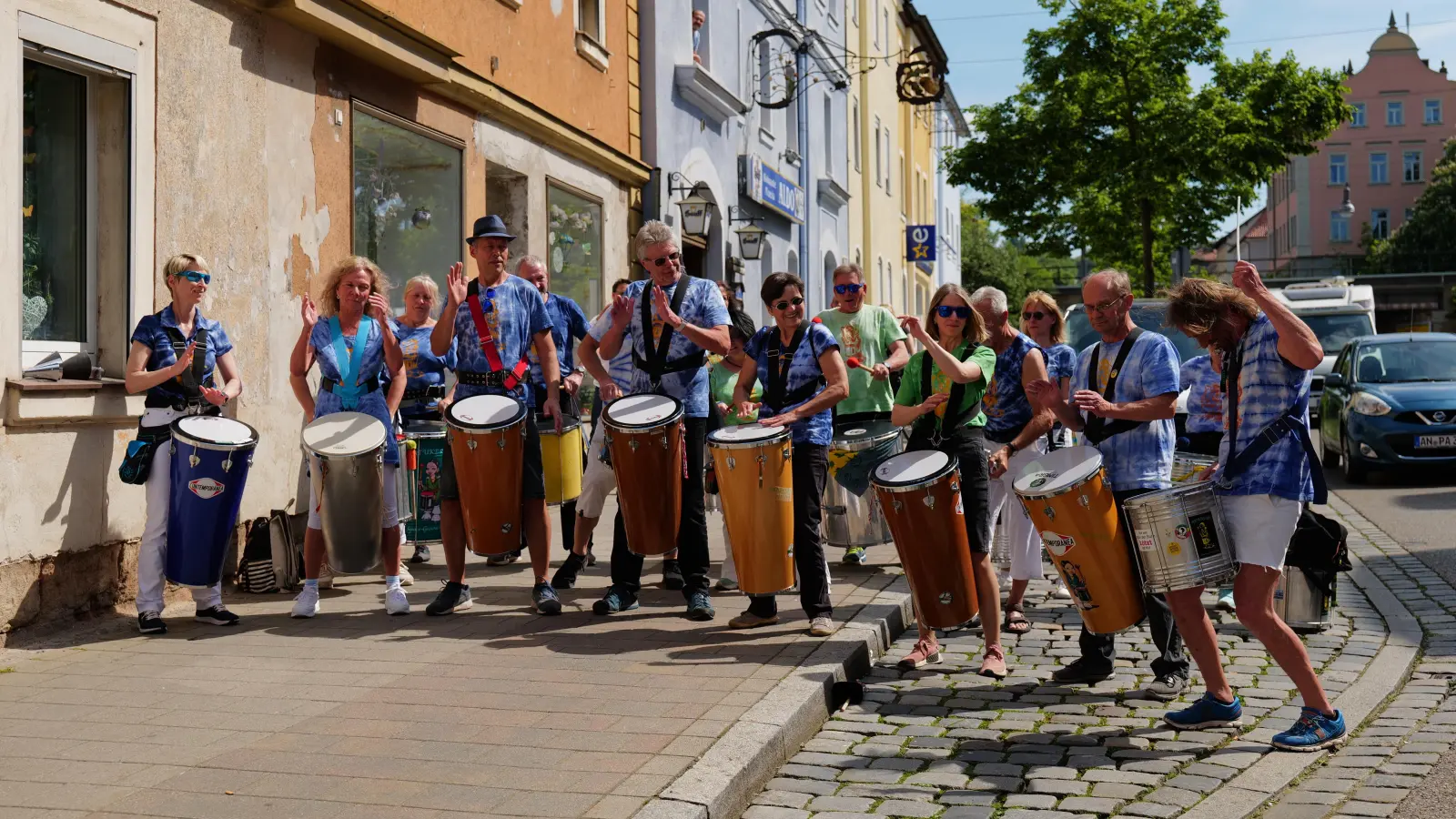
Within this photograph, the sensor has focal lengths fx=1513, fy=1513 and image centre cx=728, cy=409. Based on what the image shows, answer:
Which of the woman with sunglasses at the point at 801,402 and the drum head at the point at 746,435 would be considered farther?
the woman with sunglasses at the point at 801,402

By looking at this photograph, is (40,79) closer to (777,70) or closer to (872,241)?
(777,70)

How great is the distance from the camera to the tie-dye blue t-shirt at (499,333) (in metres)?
7.56

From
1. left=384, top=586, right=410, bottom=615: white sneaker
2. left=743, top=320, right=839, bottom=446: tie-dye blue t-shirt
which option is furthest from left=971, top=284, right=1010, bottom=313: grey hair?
left=384, top=586, right=410, bottom=615: white sneaker

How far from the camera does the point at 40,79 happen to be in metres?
7.52

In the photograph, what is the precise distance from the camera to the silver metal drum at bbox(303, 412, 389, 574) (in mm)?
7277

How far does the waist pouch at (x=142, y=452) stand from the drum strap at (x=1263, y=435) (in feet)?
15.5

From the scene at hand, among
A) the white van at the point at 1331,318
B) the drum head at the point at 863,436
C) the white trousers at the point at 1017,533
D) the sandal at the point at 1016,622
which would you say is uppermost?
the white van at the point at 1331,318

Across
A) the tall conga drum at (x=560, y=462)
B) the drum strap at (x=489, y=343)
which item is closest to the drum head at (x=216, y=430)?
the drum strap at (x=489, y=343)

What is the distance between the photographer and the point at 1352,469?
15578mm

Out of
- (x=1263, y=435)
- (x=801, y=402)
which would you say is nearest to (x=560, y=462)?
(x=801, y=402)

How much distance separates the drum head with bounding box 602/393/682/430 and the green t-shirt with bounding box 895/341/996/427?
3.52ft

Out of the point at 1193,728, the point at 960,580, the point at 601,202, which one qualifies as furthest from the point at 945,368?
the point at 601,202

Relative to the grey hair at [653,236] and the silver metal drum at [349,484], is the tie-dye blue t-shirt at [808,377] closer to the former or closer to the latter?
the grey hair at [653,236]

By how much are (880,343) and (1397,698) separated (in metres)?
3.83
